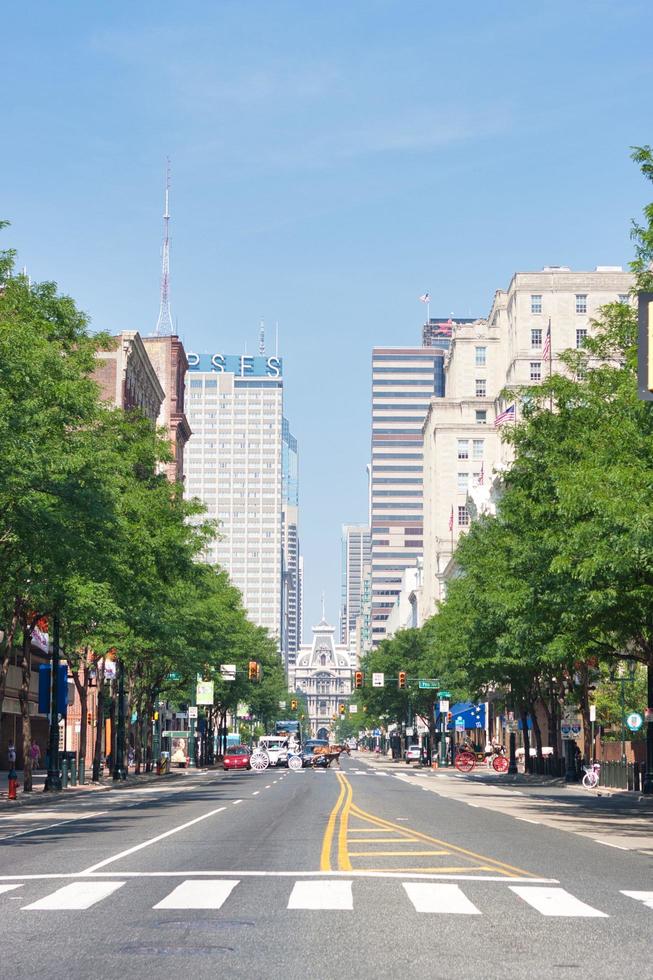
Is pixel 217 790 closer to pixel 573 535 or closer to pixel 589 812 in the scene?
pixel 589 812

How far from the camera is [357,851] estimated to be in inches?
928

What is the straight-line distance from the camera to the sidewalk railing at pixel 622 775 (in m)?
56.0

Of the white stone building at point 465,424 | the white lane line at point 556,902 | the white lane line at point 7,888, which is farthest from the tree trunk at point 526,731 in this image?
the white stone building at point 465,424

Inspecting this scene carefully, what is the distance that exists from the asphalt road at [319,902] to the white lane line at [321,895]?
0.12ft

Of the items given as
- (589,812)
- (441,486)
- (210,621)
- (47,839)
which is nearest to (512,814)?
(589,812)

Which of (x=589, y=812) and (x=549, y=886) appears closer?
(x=549, y=886)

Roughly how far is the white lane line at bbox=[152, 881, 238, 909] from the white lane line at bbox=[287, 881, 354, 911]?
0.80m

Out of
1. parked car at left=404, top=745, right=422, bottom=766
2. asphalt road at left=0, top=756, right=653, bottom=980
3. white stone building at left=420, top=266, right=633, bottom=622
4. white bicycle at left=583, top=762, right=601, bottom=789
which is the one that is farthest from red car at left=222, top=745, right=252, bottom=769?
asphalt road at left=0, top=756, right=653, bottom=980

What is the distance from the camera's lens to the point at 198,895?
16.4 m

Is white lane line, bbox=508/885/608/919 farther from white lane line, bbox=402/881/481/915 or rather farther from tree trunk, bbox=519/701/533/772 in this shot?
tree trunk, bbox=519/701/533/772

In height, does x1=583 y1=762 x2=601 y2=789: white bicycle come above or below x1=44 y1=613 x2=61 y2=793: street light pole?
below

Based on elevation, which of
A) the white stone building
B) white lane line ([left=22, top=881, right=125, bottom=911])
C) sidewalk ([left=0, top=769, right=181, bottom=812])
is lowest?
sidewalk ([left=0, top=769, right=181, bottom=812])

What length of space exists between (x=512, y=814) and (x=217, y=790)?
20.8 meters

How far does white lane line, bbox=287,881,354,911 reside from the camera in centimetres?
1534
